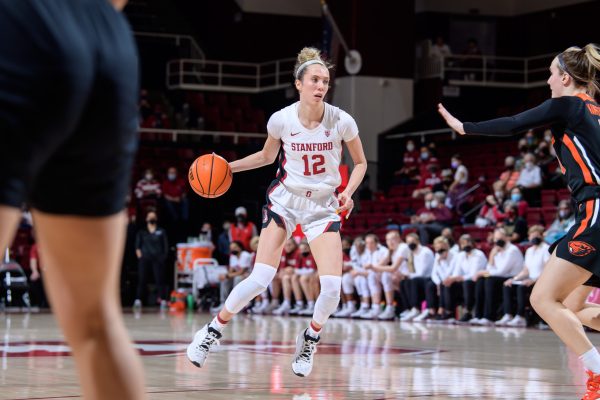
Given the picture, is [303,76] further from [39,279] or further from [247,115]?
[247,115]

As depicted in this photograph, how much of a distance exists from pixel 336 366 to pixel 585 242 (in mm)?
2715

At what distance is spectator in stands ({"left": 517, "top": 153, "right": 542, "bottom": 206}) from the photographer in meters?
17.4

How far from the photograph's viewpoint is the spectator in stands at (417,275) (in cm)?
1535

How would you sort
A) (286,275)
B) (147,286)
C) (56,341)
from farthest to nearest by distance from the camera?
(147,286), (286,275), (56,341)

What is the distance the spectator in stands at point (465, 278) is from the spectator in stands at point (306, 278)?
113 inches

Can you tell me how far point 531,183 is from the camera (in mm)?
17516

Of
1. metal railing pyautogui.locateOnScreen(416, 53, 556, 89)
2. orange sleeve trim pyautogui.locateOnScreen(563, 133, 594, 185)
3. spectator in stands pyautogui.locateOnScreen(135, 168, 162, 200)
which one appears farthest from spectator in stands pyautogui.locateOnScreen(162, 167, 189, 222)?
orange sleeve trim pyautogui.locateOnScreen(563, 133, 594, 185)

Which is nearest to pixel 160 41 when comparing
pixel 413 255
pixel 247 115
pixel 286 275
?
pixel 247 115

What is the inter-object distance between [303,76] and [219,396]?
2.31 m

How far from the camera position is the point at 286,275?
699 inches

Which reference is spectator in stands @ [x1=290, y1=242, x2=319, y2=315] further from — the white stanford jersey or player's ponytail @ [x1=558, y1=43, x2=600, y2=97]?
player's ponytail @ [x1=558, y1=43, x2=600, y2=97]

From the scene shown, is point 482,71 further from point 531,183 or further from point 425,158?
point 531,183

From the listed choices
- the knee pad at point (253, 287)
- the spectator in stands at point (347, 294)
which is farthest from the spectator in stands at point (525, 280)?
the knee pad at point (253, 287)

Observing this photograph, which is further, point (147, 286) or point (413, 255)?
point (147, 286)
